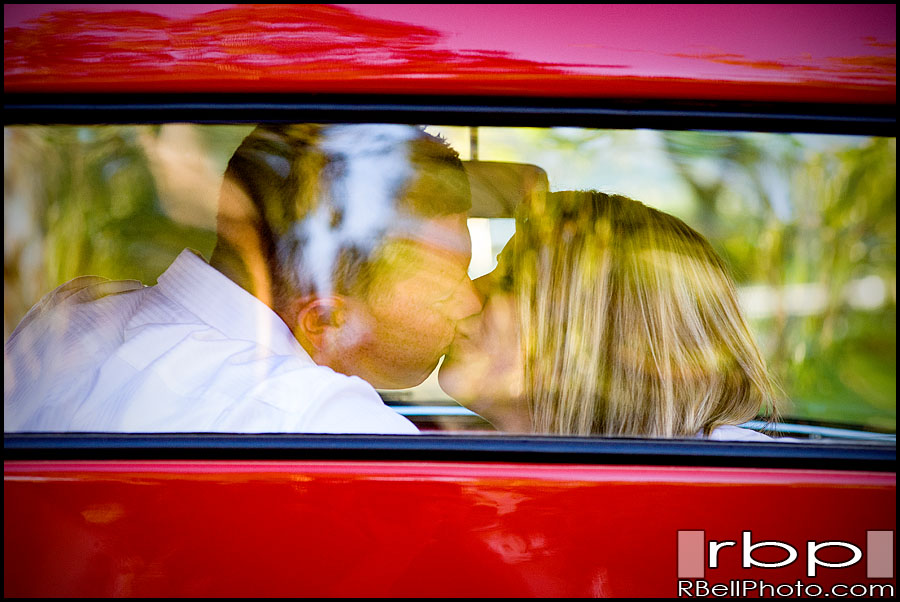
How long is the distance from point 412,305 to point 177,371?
63 centimetres

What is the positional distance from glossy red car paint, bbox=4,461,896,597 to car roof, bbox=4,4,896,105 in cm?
72

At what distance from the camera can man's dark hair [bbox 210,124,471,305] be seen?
59.0 inches

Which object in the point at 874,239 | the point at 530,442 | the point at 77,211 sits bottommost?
the point at 530,442

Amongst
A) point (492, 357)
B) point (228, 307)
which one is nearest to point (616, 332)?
point (492, 357)

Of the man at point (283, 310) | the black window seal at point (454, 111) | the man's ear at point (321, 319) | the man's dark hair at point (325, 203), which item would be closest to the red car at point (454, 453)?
the black window seal at point (454, 111)

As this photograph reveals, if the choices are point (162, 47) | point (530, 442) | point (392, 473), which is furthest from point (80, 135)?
point (530, 442)

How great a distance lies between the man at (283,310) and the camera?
4.35 ft

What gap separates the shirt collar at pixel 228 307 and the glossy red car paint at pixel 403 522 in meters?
0.38

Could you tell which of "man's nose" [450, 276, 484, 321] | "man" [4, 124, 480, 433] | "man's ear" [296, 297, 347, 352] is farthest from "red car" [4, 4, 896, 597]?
"man's nose" [450, 276, 484, 321]

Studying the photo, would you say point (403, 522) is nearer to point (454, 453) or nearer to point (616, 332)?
point (454, 453)

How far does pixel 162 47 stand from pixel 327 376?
74 cm

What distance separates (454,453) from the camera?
1.19 metres

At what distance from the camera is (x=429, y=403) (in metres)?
2.13

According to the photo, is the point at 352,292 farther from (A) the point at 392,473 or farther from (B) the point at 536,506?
(B) the point at 536,506
